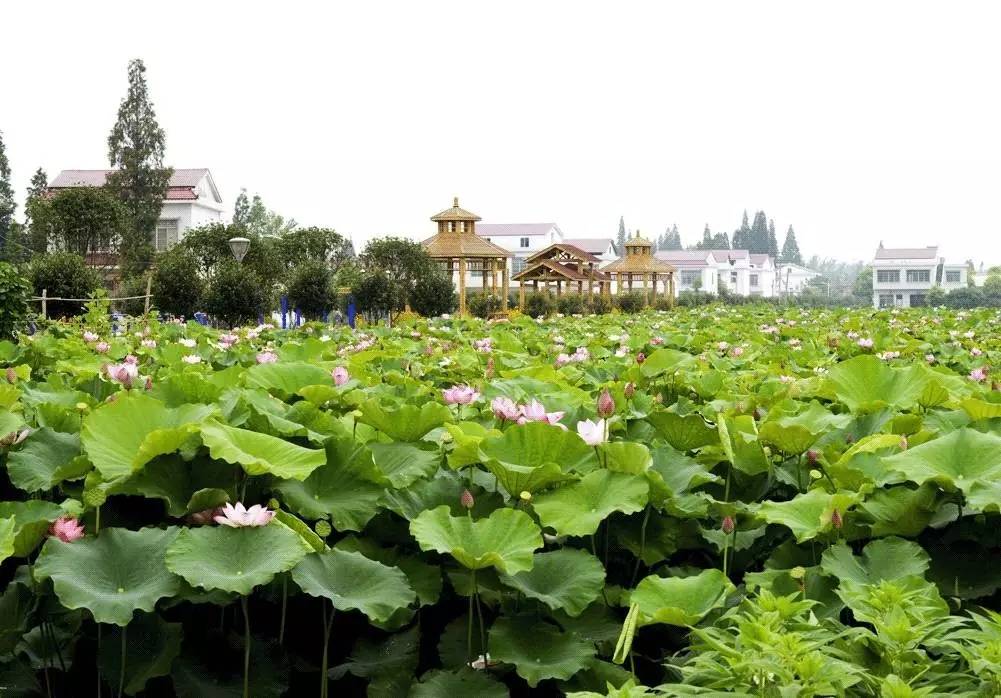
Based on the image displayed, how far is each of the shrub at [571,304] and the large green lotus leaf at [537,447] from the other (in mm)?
33079

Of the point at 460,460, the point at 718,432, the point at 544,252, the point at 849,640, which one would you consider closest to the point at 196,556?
the point at 460,460

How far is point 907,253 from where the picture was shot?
86.3 meters

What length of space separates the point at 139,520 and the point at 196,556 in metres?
0.35

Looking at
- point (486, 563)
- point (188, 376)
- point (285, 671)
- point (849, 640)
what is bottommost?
point (285, 671)

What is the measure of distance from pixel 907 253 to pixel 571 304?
196 feet

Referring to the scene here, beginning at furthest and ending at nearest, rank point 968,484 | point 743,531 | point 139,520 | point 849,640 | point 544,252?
point 544,252 → point 743,531 → point 139,520 → point 968,484 → point 849,640

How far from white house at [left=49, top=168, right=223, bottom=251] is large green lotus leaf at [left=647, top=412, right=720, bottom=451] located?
4756cm

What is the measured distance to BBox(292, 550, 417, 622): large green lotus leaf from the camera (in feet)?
4.99

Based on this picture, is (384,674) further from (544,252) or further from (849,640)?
(544,252)

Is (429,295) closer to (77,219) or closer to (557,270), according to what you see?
(557,270)

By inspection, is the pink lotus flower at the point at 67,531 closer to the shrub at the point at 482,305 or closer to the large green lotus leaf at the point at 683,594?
the large green lotus leaf at the point at 683,594

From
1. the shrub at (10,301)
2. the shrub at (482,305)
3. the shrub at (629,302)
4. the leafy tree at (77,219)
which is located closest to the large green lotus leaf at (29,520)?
the shrub at (10,301)

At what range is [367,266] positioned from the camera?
28719mm

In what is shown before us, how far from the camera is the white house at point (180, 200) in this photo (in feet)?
159
